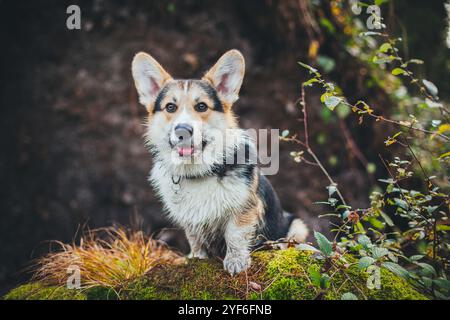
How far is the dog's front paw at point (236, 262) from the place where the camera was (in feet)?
10.1

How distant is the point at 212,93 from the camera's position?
3568 mm

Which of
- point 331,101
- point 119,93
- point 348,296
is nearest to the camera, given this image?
point 348,296

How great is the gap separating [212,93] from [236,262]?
1519mm

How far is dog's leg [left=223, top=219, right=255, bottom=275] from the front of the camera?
3.09m

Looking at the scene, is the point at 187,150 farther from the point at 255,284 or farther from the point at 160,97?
the point at 255,284

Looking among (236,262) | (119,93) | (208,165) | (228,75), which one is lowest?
(236,262)

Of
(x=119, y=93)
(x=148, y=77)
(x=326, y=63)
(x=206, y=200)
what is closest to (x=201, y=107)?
(x=148, y=77)

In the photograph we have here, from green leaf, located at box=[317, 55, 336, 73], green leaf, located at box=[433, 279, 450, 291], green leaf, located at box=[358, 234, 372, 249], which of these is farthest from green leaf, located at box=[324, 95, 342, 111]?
green leaf, located at box=[317, 55, 336, 73]

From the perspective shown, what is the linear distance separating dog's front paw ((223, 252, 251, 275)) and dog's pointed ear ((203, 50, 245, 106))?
1.41m

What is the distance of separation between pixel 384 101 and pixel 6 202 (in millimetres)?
5866

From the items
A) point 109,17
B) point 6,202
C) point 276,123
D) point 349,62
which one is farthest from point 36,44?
point 349,62

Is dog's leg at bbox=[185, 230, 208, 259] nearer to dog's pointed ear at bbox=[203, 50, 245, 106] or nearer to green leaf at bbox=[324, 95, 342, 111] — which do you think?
dog's pointed ear at bbox=[203, 50, 245, 106]

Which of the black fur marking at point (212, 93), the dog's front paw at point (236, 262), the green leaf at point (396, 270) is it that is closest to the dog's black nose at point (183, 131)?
the black fur marking at point (212, 93)

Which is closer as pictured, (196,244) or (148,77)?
(196,244)
